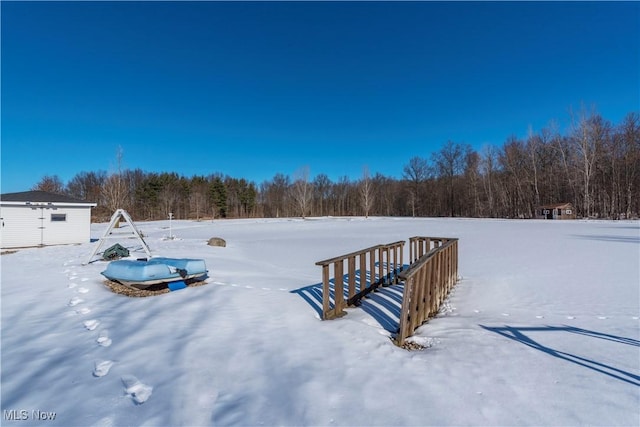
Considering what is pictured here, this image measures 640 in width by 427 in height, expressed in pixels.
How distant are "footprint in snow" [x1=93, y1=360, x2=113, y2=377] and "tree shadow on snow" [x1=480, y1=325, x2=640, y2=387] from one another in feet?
15.3

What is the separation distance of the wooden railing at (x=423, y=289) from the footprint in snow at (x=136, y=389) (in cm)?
271

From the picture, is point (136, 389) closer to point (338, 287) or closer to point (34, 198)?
point (338, 287)

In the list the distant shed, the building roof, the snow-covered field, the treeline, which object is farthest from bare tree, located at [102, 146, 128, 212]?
the distant shed

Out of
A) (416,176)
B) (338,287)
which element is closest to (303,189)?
(416,176)

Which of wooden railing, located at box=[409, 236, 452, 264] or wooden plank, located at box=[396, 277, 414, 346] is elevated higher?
wooden railing, located at box=[409, 236, 452, 264]

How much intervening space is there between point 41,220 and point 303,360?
17037 mm

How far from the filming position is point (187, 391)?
280 centimetres

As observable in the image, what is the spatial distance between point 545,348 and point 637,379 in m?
0.83

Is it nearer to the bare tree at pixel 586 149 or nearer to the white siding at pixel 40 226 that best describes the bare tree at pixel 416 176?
the bare tree at pixel 586 149

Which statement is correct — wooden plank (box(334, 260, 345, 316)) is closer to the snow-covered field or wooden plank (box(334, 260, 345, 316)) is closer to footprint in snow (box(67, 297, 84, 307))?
the snow-covered field

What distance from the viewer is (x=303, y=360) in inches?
135

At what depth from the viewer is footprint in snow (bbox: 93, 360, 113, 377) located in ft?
10.2

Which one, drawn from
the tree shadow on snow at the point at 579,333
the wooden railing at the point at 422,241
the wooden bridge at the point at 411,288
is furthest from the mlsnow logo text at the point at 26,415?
the wooden railing at the point at 422,241

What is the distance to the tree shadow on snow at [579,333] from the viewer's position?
3.07 meters
